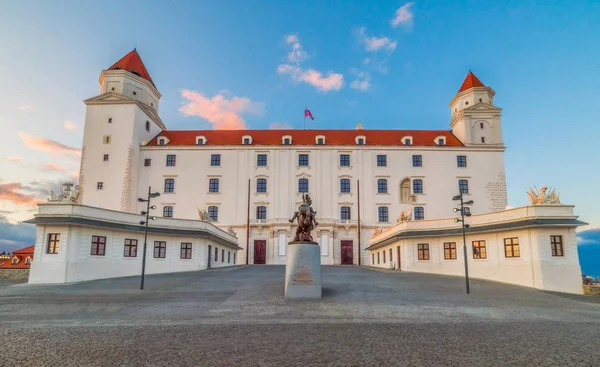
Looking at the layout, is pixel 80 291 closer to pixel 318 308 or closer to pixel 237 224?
pixel 318 308

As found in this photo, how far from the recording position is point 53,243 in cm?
2759

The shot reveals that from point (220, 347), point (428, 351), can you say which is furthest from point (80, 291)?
point (428, 351)

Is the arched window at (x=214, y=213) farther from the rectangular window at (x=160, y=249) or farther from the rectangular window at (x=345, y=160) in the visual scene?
the rectangular window at (x=160, y=249)

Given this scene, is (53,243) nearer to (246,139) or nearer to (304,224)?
(304,224)

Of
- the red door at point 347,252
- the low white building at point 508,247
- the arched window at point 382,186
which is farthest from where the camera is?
the arched window at point 382,186

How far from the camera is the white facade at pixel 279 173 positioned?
2090 inches

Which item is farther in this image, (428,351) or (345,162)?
(345,162)

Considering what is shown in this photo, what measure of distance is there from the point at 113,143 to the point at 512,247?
4663 cm

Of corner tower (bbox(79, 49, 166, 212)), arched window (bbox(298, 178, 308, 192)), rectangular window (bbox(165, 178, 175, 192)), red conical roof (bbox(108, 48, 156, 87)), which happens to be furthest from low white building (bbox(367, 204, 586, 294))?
red conical roof (bbox(108, 48, 156, 87))

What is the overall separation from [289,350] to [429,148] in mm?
50387

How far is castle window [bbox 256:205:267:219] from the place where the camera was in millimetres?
54656

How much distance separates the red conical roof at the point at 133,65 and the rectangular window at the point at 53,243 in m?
34.5

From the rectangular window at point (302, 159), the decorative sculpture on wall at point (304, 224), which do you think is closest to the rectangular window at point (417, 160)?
the rectangular window at point (302, 159)

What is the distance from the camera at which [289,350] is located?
905cm
